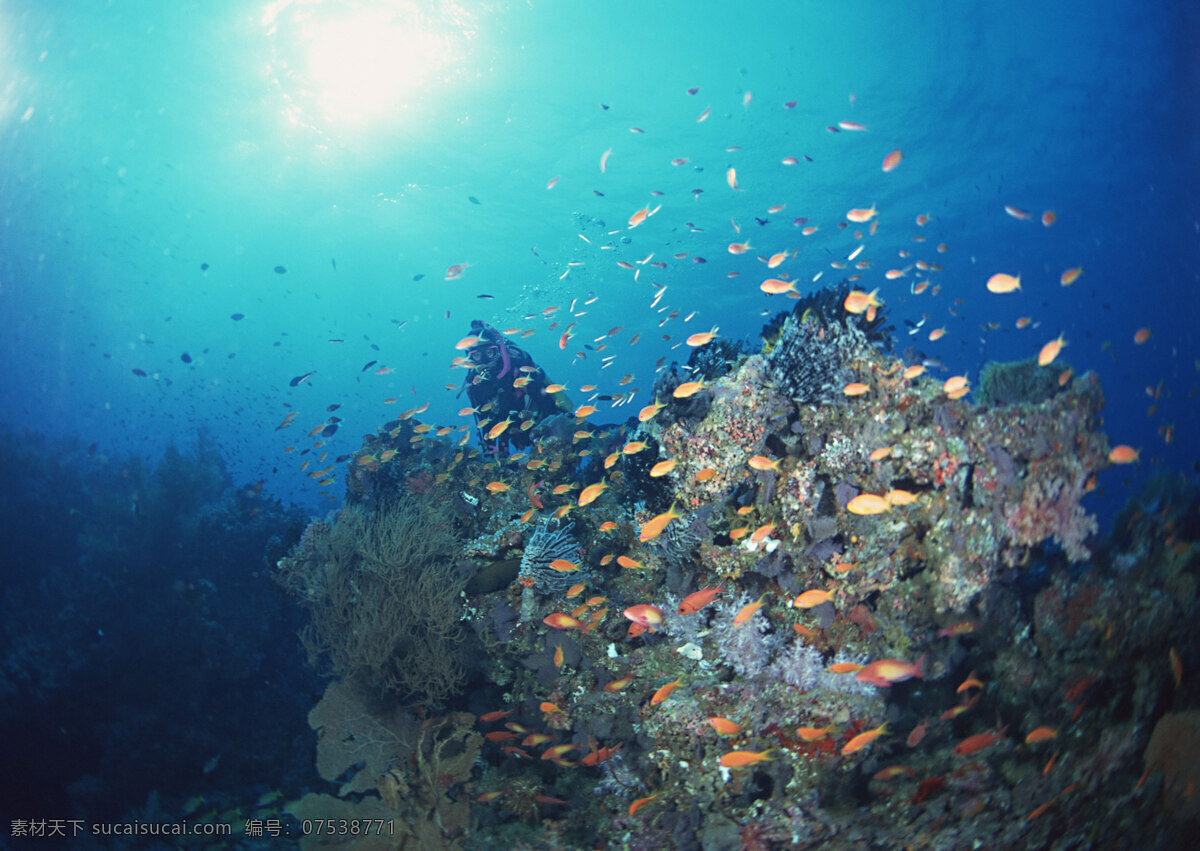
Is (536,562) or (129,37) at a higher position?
(129,37)

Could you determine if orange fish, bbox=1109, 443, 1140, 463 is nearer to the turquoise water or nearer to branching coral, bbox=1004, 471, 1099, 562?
branching coral, bbox=1004, 471, 1099, 562

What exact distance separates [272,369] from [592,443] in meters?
124

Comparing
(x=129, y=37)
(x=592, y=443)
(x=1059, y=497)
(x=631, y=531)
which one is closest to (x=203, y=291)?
(x=129, y=37)

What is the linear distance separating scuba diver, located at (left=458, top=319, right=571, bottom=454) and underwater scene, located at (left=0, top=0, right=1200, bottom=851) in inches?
6.2

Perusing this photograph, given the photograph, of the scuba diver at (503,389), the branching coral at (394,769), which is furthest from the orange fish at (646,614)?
the scuba diver at (503,389)

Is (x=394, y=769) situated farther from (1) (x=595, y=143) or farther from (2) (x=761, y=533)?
(1) (x=595, y=143)

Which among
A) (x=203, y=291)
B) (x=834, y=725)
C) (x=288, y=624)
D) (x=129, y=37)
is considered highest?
(x=203, y=291)

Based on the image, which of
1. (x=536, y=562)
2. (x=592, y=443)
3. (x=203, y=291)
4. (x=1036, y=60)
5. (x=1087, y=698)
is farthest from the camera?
(x=203, y=291)

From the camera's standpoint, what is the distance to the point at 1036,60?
19203 millimetres

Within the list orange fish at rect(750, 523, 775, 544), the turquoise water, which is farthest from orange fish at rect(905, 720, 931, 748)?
the turquoise water

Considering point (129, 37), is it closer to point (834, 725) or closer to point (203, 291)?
point (834, 725)

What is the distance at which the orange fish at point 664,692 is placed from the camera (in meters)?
4.61

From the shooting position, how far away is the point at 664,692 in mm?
4629

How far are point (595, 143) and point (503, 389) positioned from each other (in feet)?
55.3
